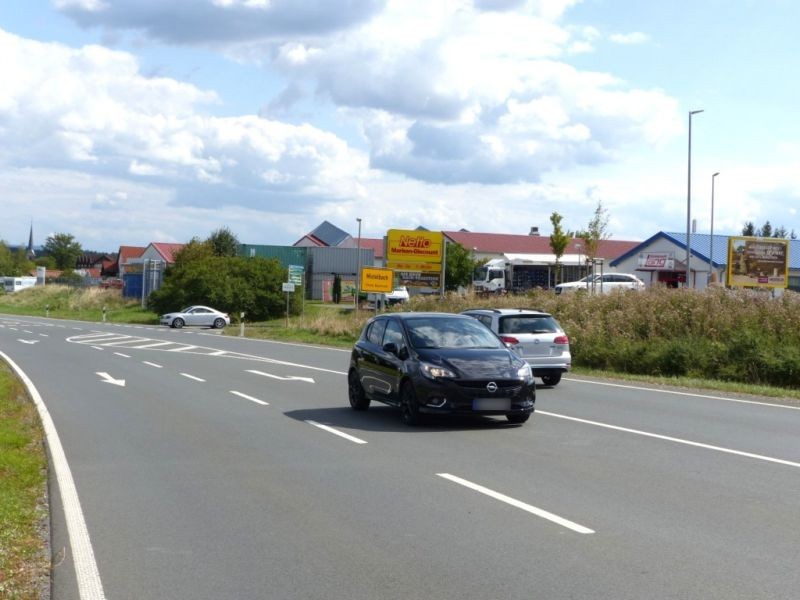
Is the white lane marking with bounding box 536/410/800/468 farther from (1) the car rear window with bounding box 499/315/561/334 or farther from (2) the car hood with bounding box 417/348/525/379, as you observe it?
(1) the car rear window with bounding box 499/315/561/334

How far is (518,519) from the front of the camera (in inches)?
317

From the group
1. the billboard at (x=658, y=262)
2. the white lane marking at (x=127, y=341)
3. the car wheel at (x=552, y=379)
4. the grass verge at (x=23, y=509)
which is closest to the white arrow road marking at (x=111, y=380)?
the grass verge at (x=23, y=509)

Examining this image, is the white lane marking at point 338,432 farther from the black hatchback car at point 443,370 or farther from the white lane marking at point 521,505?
the white lane marking at point 521,505

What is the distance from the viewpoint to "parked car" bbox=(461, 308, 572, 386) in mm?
20547

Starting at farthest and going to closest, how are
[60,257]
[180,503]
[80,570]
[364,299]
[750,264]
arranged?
[60,257], [364,299], [750,264], [180,503], [80,570]

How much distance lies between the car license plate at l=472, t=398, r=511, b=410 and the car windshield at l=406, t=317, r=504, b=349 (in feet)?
4.30

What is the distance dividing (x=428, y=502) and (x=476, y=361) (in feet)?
16.6

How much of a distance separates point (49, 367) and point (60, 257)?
18194cm

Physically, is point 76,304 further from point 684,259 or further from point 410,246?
point 684,259

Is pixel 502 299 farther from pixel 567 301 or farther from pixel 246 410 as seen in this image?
pixel 246 410

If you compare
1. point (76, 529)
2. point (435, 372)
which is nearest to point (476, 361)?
point (435, 372)

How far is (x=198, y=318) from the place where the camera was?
62750 millimetres

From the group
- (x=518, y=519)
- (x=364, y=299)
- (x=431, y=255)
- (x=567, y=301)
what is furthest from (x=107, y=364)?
(x=364, y=299)

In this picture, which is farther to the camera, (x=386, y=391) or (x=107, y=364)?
(x=107, y=364)
